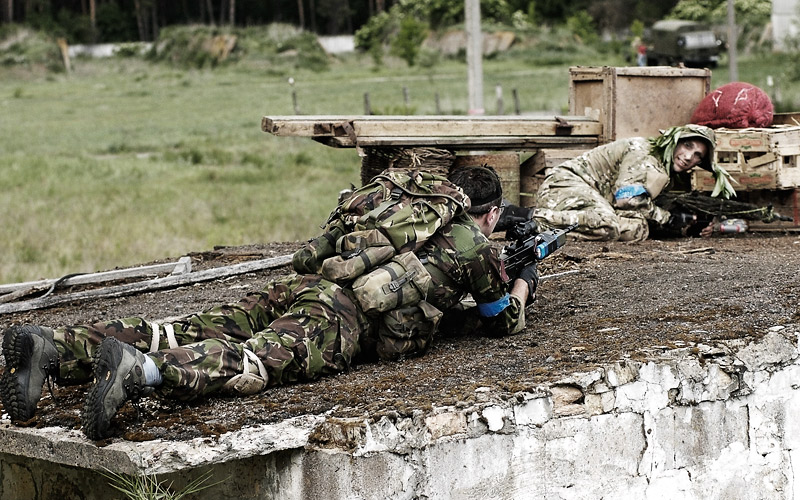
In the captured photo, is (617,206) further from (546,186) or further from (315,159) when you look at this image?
(315,159)

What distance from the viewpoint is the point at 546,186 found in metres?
8.09

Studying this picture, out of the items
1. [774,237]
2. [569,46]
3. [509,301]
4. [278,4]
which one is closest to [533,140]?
[774,237]

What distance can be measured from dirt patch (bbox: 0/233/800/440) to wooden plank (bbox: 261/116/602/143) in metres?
1.16

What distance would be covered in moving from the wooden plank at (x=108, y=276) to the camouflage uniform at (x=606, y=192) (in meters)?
2.75

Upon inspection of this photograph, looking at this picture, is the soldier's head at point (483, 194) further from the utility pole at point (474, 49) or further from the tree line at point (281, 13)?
the tree line at point (281, 13)

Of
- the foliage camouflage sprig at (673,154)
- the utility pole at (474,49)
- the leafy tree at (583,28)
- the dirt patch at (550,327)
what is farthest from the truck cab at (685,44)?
the dirt patch at (550,327)

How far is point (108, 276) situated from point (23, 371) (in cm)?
368

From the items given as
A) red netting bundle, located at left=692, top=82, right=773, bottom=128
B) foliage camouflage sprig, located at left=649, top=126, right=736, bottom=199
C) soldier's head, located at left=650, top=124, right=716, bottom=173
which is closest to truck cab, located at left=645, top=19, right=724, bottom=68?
red netting bundle, located at left=692, top=82, right=773, bottom=128

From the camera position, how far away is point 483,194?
15.8 ft

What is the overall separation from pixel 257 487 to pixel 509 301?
155cm

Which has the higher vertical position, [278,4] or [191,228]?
[278,4]

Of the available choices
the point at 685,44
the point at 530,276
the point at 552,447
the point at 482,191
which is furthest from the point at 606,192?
the point at 685,44

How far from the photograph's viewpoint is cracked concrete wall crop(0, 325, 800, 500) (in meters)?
3.79

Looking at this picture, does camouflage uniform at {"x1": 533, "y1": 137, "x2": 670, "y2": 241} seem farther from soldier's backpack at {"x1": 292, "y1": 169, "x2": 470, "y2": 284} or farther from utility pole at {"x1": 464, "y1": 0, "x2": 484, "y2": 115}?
utility pole at {"x1": 464, "y1": 0, "x2": 484, "y2": 115}
